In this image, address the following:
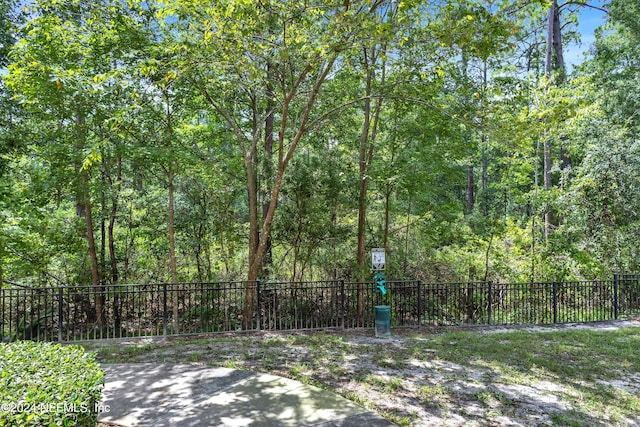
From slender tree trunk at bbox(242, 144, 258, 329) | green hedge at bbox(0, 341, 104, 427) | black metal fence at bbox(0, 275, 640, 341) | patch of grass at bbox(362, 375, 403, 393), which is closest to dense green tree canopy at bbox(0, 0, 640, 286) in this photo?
slender tree trunk at bbox(242, 144, 258, 329)

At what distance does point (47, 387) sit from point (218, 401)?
2096 mm

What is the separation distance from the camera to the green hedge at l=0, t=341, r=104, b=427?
2348mm

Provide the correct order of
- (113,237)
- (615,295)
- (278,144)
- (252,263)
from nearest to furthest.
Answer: (252,263) < (615,295) < (113,237) < (278,144)

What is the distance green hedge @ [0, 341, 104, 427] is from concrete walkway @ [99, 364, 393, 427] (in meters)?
1.07

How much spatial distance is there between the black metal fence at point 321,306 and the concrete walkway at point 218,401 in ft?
11.0

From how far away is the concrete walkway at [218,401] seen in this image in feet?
12.8

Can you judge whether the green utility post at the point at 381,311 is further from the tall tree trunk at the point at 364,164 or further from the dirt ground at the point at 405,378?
the tall tree trunk at the point at 364,164

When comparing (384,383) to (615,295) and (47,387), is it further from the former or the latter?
(615,295)

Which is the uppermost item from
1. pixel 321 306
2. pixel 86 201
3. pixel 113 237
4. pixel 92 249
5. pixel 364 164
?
pixel 364 164

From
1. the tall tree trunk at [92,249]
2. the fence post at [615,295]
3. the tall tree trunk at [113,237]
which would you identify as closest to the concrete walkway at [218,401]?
the tall tree trunk at [92,249]

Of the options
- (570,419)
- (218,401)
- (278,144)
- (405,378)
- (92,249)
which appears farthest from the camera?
(278,144)

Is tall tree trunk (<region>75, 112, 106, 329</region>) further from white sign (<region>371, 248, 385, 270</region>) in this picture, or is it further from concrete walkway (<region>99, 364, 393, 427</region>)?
white sign (<region>371, 248, 385, 270</region>)

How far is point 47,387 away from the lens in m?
2.60

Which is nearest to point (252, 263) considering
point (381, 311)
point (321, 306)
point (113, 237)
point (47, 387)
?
point (321, 306)
